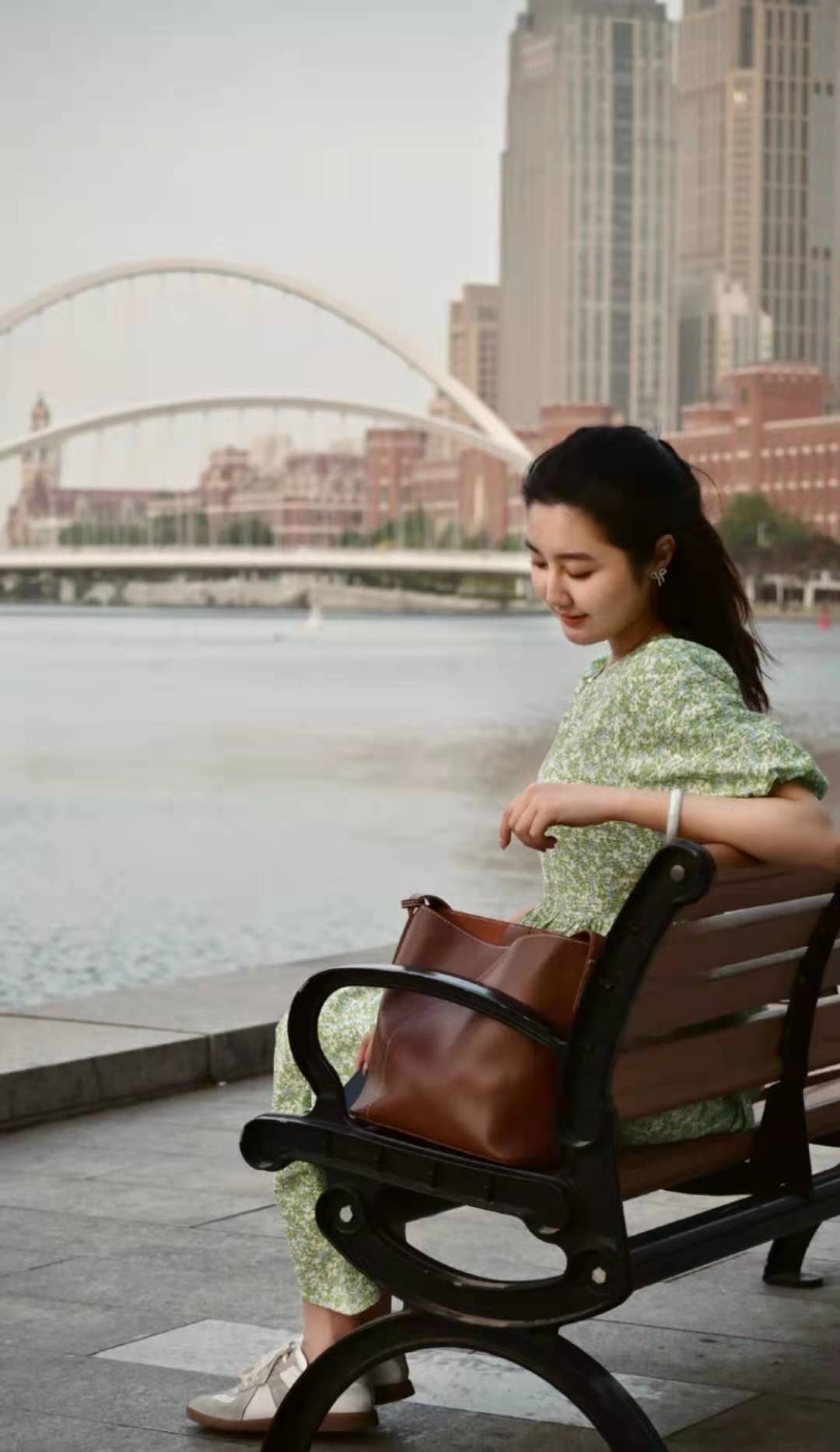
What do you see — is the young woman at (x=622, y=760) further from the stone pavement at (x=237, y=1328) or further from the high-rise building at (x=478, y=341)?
the high-rise building at (x=478, y=341)

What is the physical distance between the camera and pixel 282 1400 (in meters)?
2.61

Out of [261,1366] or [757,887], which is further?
[261,1366]

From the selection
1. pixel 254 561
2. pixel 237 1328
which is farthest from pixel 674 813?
pixel 254 561

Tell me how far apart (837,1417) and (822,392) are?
157 metres

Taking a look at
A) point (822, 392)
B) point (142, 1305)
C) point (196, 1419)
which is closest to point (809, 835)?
point (196, 1419)

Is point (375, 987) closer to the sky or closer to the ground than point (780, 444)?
closer to the ground

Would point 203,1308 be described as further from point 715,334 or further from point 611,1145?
point 715,334

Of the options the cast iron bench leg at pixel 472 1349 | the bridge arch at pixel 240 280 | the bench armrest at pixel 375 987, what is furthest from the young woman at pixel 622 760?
the bridge arch at pixel 240 280

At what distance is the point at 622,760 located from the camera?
8.93 feet

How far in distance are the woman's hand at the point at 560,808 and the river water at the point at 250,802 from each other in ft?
26.5

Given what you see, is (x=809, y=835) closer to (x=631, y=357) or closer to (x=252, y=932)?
(x=252, y=932)

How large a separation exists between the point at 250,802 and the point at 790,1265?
2186cm

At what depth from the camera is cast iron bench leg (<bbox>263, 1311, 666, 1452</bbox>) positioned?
7.81ft

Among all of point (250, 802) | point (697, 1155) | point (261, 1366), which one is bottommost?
point (250, 802)
